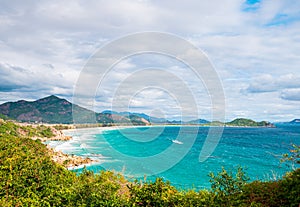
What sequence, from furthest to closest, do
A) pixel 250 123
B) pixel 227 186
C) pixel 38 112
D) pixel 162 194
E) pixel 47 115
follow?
pixel 250 123, pixel 38 112, pixel 47 115, pixel 227 186, pixel 162 194

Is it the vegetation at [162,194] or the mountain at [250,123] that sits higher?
the mountain at [250,123]

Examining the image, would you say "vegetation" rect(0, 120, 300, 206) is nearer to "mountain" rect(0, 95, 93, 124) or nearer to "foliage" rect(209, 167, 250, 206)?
"foliage" rect(209, 167, 250, 206)

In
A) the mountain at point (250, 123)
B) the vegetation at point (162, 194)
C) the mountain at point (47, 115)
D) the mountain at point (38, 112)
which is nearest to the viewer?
the vegetation at point (162, 194)

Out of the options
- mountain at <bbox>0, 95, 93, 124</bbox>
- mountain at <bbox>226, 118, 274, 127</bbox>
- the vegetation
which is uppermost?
mountain at <bbox>226, 118, 274, 127</bbox>

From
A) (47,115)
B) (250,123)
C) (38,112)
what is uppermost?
(250,123)

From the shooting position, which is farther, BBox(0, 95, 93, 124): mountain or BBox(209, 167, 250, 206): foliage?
BBox(0, 95, 93, 124): mountain

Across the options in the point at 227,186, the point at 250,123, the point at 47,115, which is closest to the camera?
the point at 227,186

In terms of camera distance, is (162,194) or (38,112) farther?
(38,112)

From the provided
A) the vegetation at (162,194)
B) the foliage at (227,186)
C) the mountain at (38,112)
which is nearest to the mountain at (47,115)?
the mountain at (38,112)

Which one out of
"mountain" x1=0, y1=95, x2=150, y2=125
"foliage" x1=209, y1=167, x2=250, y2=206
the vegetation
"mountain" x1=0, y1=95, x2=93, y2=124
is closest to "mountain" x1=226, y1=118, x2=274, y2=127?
"mountain" x1=0, y1=95, x2=150, y2=125

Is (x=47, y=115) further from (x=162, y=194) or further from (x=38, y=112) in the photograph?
(x=162, y=194)

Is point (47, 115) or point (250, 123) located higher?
point (250, 123)

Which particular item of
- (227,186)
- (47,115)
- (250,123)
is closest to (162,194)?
(227,186)

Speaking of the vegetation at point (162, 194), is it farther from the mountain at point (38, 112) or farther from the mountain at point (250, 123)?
the mountain at point (250, 123)
